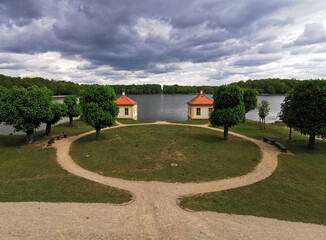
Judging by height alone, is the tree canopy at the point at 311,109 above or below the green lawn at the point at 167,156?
above

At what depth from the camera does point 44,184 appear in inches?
519

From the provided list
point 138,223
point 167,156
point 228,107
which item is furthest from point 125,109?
point 138,223

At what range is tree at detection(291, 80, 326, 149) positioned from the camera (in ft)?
64.2

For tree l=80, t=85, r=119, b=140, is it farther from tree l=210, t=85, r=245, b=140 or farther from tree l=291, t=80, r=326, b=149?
tree l=291, t=80, r=326, b=149

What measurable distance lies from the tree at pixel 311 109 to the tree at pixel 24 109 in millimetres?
32183

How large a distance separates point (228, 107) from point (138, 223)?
19755mm

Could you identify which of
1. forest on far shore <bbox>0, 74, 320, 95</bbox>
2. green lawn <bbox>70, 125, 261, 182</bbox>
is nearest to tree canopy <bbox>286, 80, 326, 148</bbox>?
green lawn <bbox>70, 125, 261, 182</bbox>

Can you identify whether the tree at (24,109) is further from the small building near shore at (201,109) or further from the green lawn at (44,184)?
the small building near shore at (201,109)

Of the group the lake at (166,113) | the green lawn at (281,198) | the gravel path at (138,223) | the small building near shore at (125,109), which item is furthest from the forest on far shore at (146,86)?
the green lawn at (281,198)

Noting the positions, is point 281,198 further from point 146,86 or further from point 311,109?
point 146,86

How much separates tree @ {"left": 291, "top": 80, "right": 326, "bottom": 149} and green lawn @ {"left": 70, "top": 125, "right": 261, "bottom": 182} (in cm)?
604

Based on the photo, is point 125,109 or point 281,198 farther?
point 125,109

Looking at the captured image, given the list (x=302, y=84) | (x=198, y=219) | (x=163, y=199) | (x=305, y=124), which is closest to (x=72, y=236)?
(x=163, y=199)

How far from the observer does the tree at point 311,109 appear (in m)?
19.6
